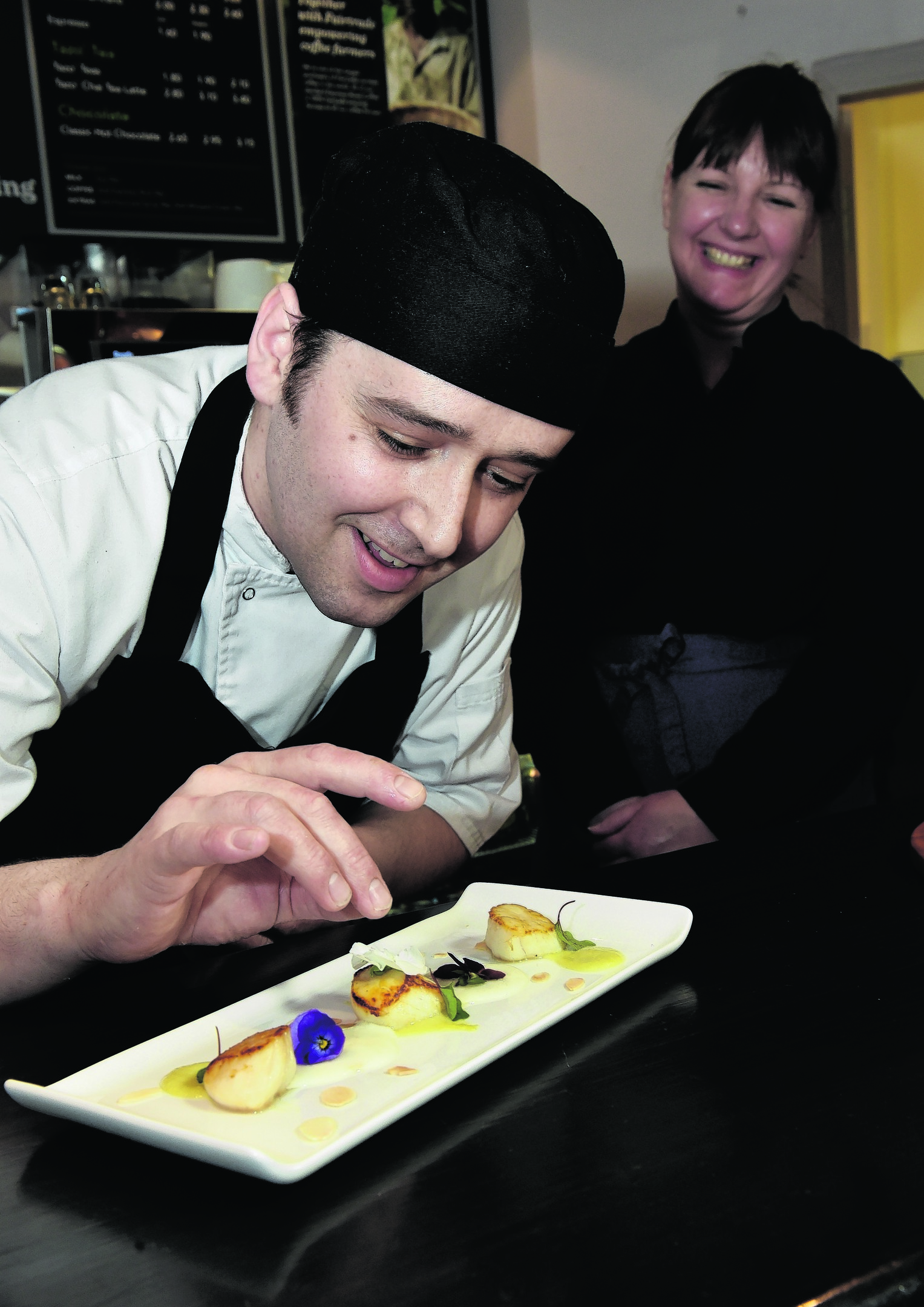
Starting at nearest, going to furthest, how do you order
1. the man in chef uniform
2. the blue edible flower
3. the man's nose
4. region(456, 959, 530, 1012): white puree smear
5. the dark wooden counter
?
the dark wooden counter, the blue edible flower, region(456, 959, 530, 1012): white puree smear, the man in chef uniform, the man's nose

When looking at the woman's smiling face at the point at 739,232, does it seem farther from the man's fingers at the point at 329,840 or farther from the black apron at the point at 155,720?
the man's fingers at the point at 329,840

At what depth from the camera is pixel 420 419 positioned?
111 centimetres

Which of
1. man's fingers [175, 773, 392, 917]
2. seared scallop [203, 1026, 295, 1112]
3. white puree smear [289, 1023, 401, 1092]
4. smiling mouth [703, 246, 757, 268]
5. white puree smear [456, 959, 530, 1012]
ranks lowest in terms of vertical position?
white puree smear [456, 959, 530, 1012]

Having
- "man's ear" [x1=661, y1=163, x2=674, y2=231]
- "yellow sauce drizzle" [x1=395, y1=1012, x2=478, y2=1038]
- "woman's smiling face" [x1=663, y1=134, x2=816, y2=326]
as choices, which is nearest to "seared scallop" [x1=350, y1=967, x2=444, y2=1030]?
"yellow sauce drizzle" [x1=395, y1=1012, x2=478, y2=1038]

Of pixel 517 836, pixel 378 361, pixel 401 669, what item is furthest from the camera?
pixel 517 836

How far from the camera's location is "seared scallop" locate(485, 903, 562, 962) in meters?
0.97

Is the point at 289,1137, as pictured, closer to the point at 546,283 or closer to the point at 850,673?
the point at 546,283

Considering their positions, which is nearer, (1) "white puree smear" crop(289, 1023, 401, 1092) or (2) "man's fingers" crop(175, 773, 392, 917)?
(1) "white puree smear" crop(289, 1023, 401, 1092)

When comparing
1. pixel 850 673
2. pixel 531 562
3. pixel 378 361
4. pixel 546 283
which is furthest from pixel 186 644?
pixel 850 673

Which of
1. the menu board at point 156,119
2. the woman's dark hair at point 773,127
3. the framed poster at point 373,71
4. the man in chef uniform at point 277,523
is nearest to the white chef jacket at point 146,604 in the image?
the man in chef uniform at point 277,523

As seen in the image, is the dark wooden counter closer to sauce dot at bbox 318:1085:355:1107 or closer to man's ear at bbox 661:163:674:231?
sauce dot at bbox 318:1085:355:1107

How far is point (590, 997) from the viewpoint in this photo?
87 centimetres

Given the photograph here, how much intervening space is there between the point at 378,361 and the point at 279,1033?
2.18ft

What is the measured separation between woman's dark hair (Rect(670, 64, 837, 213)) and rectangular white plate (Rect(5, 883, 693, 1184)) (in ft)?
5.20
